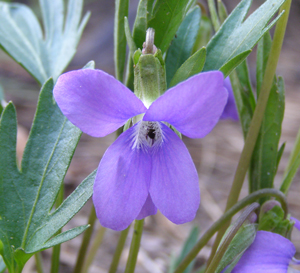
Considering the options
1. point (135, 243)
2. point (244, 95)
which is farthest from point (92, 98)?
point (244, 95)

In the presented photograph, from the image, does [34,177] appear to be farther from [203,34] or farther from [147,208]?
[203,34]

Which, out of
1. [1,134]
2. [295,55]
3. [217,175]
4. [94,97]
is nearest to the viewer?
[94,97]

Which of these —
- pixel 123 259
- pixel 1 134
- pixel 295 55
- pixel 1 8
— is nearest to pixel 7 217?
pixel 1 134

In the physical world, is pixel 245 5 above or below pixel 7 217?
above

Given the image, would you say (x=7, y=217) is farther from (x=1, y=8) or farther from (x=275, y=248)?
(x=1, y=8)

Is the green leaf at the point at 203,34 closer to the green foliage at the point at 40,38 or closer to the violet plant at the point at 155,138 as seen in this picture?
the violet plant at the point at 155,138

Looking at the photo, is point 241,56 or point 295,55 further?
point 295,55
